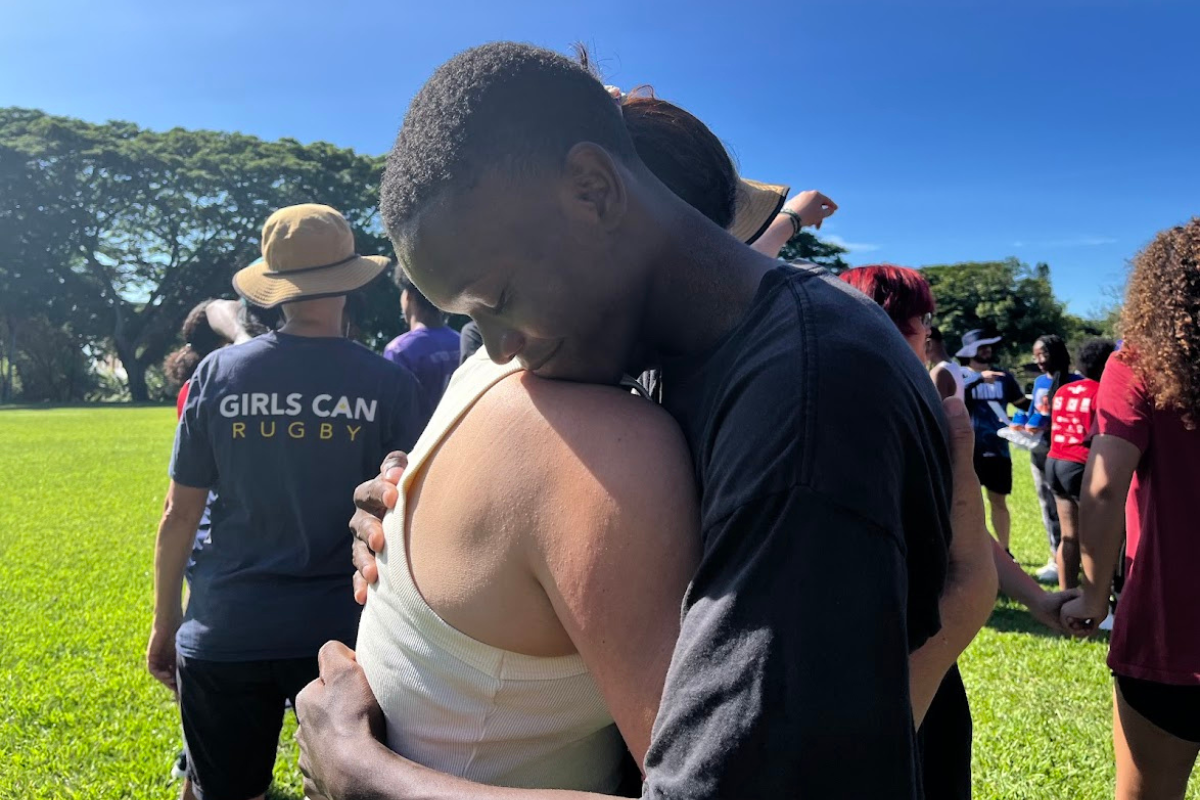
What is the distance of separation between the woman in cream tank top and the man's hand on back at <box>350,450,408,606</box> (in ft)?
0.17

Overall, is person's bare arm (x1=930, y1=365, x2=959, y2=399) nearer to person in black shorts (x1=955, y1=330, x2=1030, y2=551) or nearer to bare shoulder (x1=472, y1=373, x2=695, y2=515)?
person in black shorts (x1=955, y1=330, x2=1030, y2=551)

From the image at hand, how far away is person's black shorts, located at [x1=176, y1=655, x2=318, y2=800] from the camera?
10.1 feet

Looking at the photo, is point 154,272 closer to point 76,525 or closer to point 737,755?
point 76,525

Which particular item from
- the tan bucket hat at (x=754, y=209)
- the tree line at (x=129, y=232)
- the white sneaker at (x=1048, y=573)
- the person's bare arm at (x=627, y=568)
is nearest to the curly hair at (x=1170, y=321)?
the tan bucket hat at (x=754, y=209)

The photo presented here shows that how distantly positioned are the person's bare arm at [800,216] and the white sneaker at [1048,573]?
22.1ft

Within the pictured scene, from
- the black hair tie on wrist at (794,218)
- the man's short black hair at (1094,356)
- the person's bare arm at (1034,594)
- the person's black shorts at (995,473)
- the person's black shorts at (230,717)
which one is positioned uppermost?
the black hair tie on wrist at (794,218)

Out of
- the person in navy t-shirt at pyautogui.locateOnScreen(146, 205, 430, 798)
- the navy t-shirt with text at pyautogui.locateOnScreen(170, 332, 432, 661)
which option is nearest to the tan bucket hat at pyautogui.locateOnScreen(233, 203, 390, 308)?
the person in navy t-shirt at pyautogui.locateOnScreen(146, 205, 430, 798)

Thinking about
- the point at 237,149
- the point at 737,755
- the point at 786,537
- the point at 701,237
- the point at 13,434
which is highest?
the point at 237,149

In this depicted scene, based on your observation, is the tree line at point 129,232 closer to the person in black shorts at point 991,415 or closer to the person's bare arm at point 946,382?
the person in black shorts at point 991,415

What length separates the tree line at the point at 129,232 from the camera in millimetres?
46531

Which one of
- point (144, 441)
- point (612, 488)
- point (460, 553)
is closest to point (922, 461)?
point (612, 488)

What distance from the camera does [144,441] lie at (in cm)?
A: 2208

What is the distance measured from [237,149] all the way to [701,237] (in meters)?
55.2

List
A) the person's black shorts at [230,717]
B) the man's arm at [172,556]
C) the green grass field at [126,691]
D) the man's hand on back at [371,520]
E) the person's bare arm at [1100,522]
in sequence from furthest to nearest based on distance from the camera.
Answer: the green grass field at [126,691]
the man's arm at [172,556]
the person's black shorts at [230,717]
the person's bare arm at [1100,522]
the man's hand on back at [371,520]
